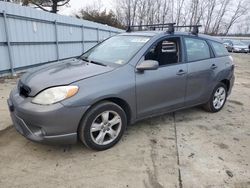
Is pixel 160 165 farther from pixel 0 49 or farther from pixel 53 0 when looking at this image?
pixel 53 0

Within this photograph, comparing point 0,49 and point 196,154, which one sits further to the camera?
point 0,49

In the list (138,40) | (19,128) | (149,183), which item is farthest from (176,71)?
(19,128)

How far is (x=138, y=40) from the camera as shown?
4008 mm

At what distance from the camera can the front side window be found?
393cm

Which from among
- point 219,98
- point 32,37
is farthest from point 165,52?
point 32,37

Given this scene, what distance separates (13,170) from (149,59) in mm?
2438

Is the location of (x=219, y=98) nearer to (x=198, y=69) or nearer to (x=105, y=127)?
(x=198, y=69)

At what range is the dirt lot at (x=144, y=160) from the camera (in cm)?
276

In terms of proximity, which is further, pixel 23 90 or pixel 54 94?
pixel 23 90

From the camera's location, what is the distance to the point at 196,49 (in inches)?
180

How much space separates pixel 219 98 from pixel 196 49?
1.28 meters

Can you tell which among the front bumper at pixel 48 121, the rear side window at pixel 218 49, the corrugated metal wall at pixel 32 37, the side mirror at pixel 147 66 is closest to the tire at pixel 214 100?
the rear side window at pixel 218 49

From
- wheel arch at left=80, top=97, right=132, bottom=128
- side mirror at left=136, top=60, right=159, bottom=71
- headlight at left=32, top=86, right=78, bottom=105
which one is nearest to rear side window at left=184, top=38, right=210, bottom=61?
side mirror at left=136, top=60, right=159, bottom=71

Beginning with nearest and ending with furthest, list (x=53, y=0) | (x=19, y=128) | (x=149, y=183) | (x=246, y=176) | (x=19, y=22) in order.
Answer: (x=149, y=183), (x=246, y=176), (x=19, y=128), (x=19, y=22), (x=53, y=0)
